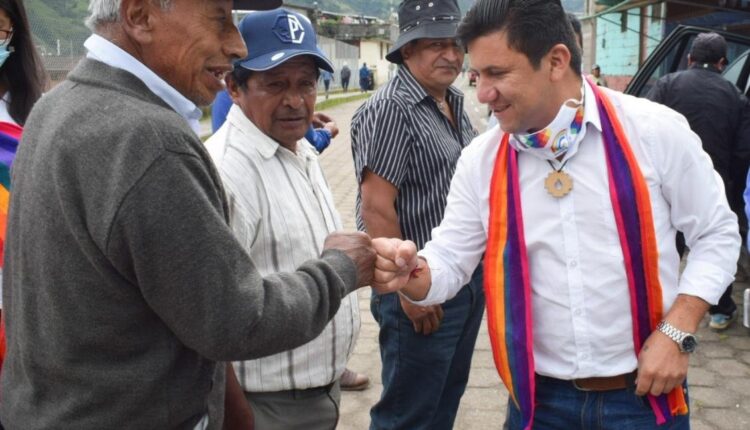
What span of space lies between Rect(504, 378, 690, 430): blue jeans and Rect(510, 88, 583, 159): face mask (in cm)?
67

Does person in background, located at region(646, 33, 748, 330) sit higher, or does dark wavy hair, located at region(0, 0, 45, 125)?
dark wavy hair, located at region(0, 0, 45, 125)

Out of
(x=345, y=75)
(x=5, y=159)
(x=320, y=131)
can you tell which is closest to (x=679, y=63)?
(x=320, y=131)

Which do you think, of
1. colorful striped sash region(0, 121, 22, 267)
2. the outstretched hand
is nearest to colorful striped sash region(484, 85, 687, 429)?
the outstretched hand

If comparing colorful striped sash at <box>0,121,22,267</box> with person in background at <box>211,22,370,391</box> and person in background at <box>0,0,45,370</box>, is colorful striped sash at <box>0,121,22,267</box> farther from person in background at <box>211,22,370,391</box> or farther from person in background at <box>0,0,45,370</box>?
person in background at <box>211,22,370,391</box>

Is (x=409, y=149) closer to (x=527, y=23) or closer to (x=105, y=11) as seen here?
(x=527, y=23)

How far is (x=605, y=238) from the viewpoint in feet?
6.36

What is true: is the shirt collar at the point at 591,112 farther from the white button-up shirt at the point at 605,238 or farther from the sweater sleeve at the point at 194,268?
the sweater sleeve at the point at 194,268

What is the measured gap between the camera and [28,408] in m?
1.50

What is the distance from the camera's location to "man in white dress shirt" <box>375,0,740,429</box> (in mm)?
1896

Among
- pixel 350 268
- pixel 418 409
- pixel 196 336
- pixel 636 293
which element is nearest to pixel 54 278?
pixel 196 336

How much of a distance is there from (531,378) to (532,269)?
0.31 metres

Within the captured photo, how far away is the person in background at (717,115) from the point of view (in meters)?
5.09

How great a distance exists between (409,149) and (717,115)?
131 inches

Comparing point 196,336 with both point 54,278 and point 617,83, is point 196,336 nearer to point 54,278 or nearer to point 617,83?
point 54,278
